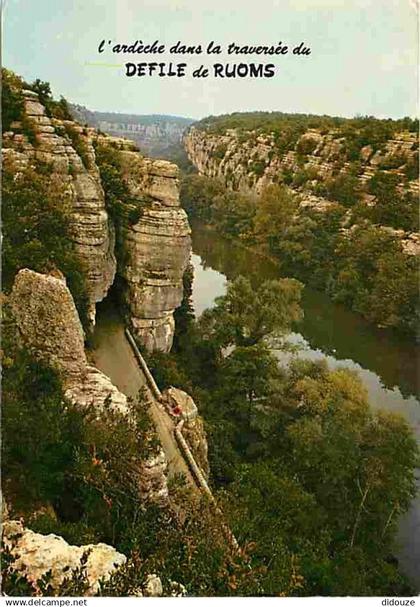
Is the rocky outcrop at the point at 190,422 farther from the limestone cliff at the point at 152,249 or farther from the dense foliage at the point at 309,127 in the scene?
the dense foliage at the point at 309,127

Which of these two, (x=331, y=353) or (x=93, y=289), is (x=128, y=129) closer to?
(x=93, y=289)

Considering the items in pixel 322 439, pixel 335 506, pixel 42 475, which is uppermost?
pixel 42 475

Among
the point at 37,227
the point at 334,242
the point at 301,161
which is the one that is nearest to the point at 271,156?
the point at 301,161

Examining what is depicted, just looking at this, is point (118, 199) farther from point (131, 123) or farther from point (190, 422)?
point (190, 422)

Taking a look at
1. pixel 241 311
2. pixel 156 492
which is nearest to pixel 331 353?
pixel 241 311

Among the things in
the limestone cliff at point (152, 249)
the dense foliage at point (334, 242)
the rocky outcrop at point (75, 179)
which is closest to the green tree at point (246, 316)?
the limestone cliff at point (152, 249)

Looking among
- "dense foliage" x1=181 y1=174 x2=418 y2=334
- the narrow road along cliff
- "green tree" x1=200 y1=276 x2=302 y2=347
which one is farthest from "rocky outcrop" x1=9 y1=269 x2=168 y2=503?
"dense foliage" x1=181 y1=174 x2=418 y2=334

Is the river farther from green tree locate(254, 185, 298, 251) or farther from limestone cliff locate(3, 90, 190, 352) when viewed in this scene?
limestone cliff locate(3, 90, 190, 352)
